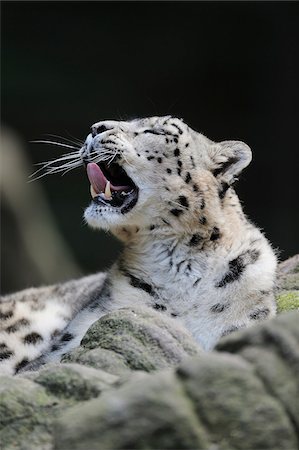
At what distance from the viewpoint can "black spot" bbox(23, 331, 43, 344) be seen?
21.4 ft

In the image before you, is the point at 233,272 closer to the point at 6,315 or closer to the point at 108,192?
the point at 108,192

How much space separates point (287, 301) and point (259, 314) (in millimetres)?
416

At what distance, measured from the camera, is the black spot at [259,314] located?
5434 millimetres

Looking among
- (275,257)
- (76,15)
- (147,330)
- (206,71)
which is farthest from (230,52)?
(147,330)

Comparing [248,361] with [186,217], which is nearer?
[248,361]

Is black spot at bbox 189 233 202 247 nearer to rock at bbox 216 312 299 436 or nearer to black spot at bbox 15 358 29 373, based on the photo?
black spot at bbox 15 358 29 373

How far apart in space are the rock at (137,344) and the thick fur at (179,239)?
1576 millimetres

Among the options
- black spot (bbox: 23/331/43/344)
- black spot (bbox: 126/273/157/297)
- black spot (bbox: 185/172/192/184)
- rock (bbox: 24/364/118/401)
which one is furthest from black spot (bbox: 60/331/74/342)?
rock (bbox: 24/364/118/401)

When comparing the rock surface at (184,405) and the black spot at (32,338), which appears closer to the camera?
the rock surface at (184,405)

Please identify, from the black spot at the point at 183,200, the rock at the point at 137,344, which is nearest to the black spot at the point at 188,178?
the black spot at the point at 183,200

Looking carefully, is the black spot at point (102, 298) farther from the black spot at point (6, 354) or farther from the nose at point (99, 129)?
the nose at point (99, 129)

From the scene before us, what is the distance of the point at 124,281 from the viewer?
5.84 m

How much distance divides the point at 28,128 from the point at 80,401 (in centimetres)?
1184

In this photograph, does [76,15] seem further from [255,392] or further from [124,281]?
[255,392]
